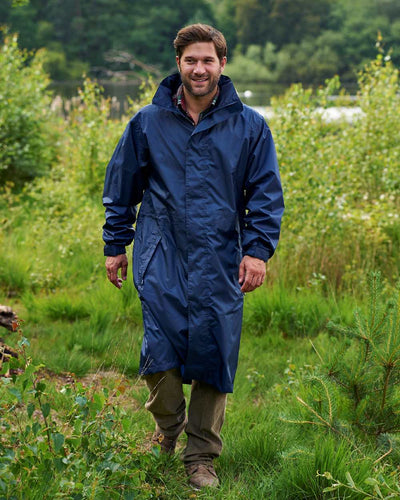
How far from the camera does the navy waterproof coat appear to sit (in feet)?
11.0

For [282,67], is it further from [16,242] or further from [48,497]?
[48,497]

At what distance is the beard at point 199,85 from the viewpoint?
134 inches

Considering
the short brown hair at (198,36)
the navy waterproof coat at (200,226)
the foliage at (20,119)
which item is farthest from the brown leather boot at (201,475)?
the foliage at (20,119)

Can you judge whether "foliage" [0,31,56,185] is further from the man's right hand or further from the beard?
the beard

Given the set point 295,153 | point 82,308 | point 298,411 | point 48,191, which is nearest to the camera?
point 298,411

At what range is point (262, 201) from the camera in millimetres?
3426

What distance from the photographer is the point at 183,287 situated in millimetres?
3363

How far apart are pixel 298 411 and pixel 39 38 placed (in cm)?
6694

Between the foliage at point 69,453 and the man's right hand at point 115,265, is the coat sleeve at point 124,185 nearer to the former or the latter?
the man's right hand at point 115,265

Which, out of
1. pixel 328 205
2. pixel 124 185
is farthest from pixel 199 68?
pixel 328 205

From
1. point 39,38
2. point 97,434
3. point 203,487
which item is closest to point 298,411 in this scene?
point 203,487

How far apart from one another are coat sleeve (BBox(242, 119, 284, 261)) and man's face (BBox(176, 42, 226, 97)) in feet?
1.10

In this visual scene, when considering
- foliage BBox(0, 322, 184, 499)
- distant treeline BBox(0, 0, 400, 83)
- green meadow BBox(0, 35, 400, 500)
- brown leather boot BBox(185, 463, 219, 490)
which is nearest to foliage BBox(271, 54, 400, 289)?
green meadow BBox(0, 35, 400, 500)

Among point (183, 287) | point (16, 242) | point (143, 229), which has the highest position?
point (143, 229)
